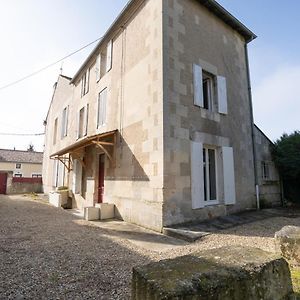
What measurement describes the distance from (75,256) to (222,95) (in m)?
6.50

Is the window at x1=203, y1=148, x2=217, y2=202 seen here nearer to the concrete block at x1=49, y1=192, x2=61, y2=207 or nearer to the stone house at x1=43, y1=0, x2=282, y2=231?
the stone house at x1=43, y1=0, x2=282, y2=231

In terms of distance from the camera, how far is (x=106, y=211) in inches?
303

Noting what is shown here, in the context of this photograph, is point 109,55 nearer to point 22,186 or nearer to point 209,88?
point 209,88

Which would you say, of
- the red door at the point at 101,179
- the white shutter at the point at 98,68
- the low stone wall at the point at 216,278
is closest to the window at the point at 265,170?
the red door at the point at 101,179

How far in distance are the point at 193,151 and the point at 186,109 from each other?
1.19m

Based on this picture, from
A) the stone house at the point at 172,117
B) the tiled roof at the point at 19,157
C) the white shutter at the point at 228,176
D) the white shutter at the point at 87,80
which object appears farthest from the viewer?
the tiled roof at the point at 19,157

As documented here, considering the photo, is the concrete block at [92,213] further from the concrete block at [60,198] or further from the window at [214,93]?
the window at [214,93]

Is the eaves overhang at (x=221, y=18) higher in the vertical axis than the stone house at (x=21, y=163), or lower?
higher

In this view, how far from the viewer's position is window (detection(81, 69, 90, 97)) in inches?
468

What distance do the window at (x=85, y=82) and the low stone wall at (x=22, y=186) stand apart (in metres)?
11.9

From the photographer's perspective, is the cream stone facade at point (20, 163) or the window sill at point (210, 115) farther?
the cream stone facade at point (20, 163)

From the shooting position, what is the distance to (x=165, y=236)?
5387 mm

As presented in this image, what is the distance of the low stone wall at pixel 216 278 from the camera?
1.53m

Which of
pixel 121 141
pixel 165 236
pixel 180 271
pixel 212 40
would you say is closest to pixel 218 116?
pixel 212 40
